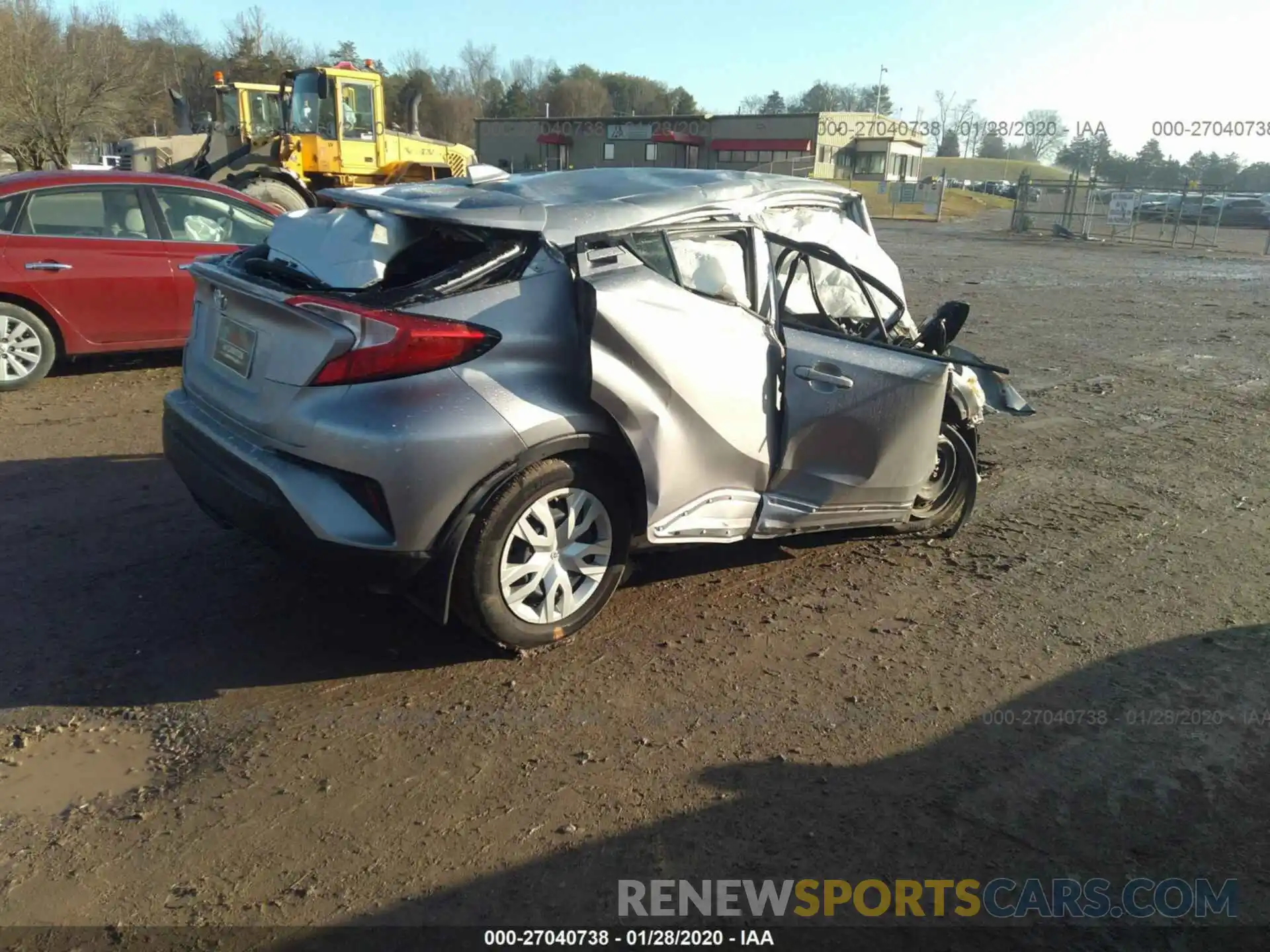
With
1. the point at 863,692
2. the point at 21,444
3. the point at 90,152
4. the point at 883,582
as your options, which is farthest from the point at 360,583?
the point at 90,152

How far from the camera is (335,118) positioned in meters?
18.0

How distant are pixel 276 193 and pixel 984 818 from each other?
15.1 metres

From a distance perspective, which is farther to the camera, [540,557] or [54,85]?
[54,85]

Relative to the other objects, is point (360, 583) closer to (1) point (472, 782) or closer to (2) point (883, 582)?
(1) point (472, 782)

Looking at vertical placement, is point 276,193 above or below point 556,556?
above

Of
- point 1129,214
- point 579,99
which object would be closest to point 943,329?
point 1129,214

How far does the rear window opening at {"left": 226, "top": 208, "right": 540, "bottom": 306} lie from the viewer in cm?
352

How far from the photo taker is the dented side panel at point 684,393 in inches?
145

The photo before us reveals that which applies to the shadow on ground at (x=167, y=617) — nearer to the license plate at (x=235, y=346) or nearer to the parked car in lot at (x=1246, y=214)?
the license plate at (x=235, y=346)

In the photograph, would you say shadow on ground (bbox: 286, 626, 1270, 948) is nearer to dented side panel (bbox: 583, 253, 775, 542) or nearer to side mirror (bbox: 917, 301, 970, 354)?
dented side panel (bbox: 583, 253, 775, 542)

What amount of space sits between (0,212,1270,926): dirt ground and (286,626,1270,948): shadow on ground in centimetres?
1

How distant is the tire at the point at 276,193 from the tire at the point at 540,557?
1289cm

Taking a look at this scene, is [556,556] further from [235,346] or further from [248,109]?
[248,109]

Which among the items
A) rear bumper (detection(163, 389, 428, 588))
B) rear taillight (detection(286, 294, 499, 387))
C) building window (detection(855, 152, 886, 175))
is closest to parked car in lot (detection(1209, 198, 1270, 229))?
building window (detection(855, 152, 886, 175))
